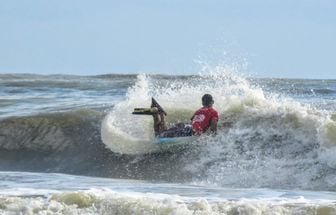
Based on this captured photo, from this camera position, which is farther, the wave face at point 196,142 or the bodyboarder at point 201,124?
the bodyboarder at point 201,124

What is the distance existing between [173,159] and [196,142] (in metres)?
0.59

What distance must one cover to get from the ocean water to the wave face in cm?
3

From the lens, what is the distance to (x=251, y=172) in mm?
16062

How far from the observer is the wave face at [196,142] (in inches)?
637

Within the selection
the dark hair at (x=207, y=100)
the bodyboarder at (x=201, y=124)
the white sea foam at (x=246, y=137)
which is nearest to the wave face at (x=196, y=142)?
the white sea foam at (x=246, y=137)

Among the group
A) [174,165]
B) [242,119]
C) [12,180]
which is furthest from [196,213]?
[242,119]

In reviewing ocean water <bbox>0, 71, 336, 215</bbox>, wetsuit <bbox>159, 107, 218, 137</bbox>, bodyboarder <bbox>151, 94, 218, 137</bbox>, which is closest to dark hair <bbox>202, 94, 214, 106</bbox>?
bodyboarder <bbox>151, 94, 218, 137</bbox>

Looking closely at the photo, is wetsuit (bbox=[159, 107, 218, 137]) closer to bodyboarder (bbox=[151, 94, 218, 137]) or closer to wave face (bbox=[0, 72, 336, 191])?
bodyboarder (bbox=[151, 94, 218, 137])

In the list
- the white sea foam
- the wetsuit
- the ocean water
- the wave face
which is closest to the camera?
the ocean water

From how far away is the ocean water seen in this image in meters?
10.9

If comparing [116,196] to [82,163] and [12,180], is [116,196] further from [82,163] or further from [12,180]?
[82,163]

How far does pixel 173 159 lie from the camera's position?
58.5 feet

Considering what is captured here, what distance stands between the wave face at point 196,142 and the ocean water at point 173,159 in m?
0.03

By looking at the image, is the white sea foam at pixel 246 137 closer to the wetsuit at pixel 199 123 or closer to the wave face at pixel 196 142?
the wave face at pixel 196 142
